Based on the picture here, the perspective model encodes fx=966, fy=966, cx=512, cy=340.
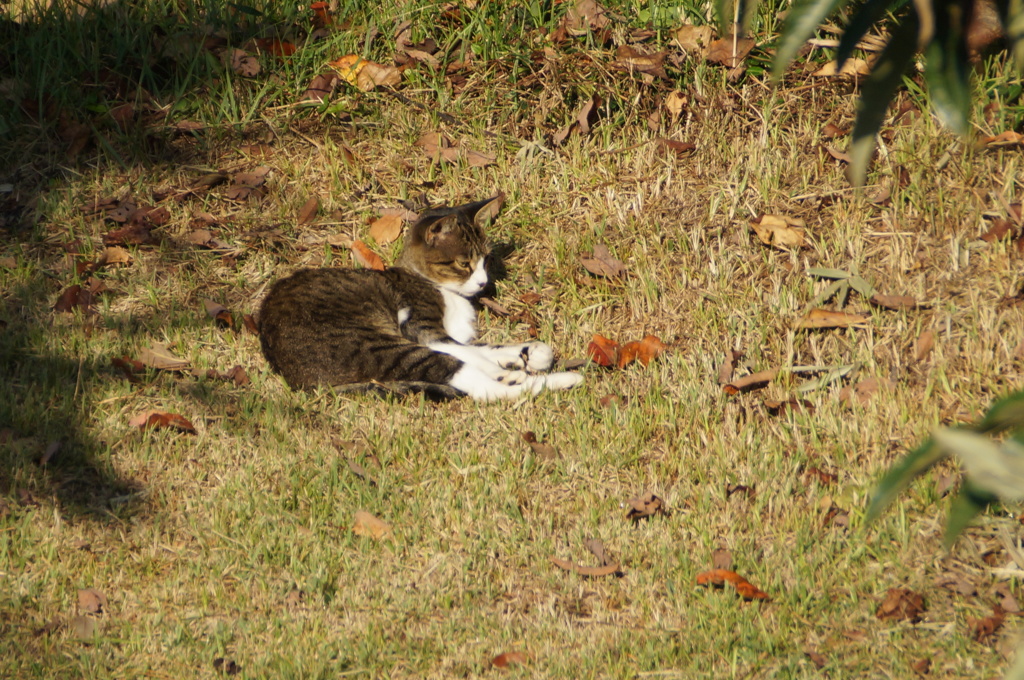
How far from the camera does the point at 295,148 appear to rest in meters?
5.96

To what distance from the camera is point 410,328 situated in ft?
16.9

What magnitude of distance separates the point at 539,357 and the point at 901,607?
205 cm

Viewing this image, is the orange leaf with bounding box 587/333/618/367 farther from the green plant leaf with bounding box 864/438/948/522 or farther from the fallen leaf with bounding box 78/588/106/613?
the green plant leaf with bounding box 864/438/948/522

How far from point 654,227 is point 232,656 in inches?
122

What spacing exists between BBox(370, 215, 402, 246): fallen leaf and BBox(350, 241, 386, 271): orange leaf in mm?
95

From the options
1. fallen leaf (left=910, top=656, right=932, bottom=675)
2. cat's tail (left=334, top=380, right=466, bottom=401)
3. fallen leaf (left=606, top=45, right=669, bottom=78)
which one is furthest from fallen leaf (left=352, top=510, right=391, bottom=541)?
fallen leaf (left=606, top=45, right=669, bottom=78)

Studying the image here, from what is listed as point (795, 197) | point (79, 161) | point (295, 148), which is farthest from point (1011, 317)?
point (79, 161)

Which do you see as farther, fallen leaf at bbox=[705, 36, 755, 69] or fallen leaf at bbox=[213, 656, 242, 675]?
fallen leaf at bbox=[705, 36, 755, 69]

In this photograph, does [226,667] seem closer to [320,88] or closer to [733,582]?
[733,582]

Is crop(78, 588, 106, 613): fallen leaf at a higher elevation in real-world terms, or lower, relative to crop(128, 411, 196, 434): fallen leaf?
lower

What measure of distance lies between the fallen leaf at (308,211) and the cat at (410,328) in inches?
26.0

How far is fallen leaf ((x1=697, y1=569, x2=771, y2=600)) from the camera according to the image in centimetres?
340

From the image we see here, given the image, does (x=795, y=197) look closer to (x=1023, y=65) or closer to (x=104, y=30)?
(x=1023, y=65)

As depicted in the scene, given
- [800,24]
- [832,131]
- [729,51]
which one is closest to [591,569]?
[800,24]
